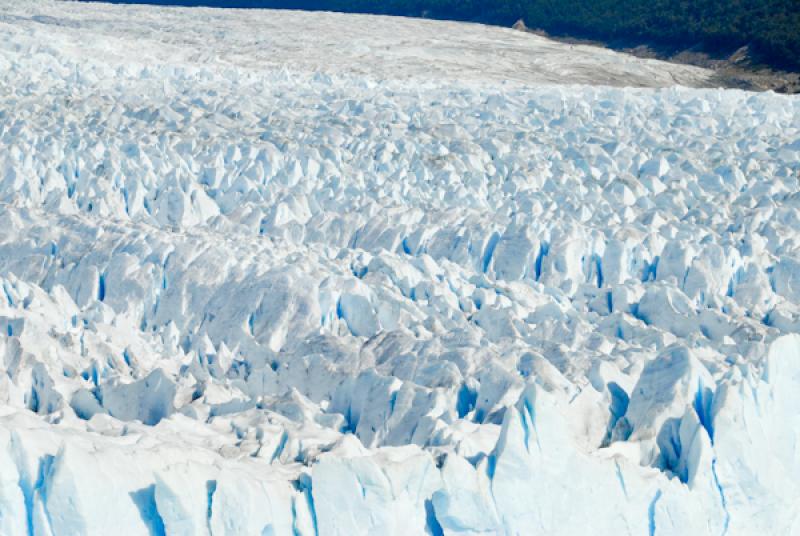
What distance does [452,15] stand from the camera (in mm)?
39938

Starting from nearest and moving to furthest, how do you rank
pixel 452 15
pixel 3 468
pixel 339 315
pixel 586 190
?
pixel 3 468, pixel 339 315, pixel 586 190, pixel 452 15

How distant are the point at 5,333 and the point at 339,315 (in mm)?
2730

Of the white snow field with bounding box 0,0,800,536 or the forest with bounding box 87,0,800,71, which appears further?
the forest with bounding box 87,0,800,71

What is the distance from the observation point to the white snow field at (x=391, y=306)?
16.8ft

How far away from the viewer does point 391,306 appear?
892 cm

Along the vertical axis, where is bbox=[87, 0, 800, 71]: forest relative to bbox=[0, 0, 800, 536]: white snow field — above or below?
above

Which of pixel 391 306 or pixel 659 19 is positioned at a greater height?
pixel 659 19

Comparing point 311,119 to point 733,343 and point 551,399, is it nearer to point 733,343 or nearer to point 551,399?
point 733,343

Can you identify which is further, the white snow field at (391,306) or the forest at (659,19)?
the forest at (659,19)

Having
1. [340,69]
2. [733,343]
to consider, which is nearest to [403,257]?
[733,343]

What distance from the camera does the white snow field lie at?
16.8ft

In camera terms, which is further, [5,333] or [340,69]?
[340,69]

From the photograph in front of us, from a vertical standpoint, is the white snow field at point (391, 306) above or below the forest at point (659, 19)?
below

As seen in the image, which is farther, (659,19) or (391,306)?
(659,19)
